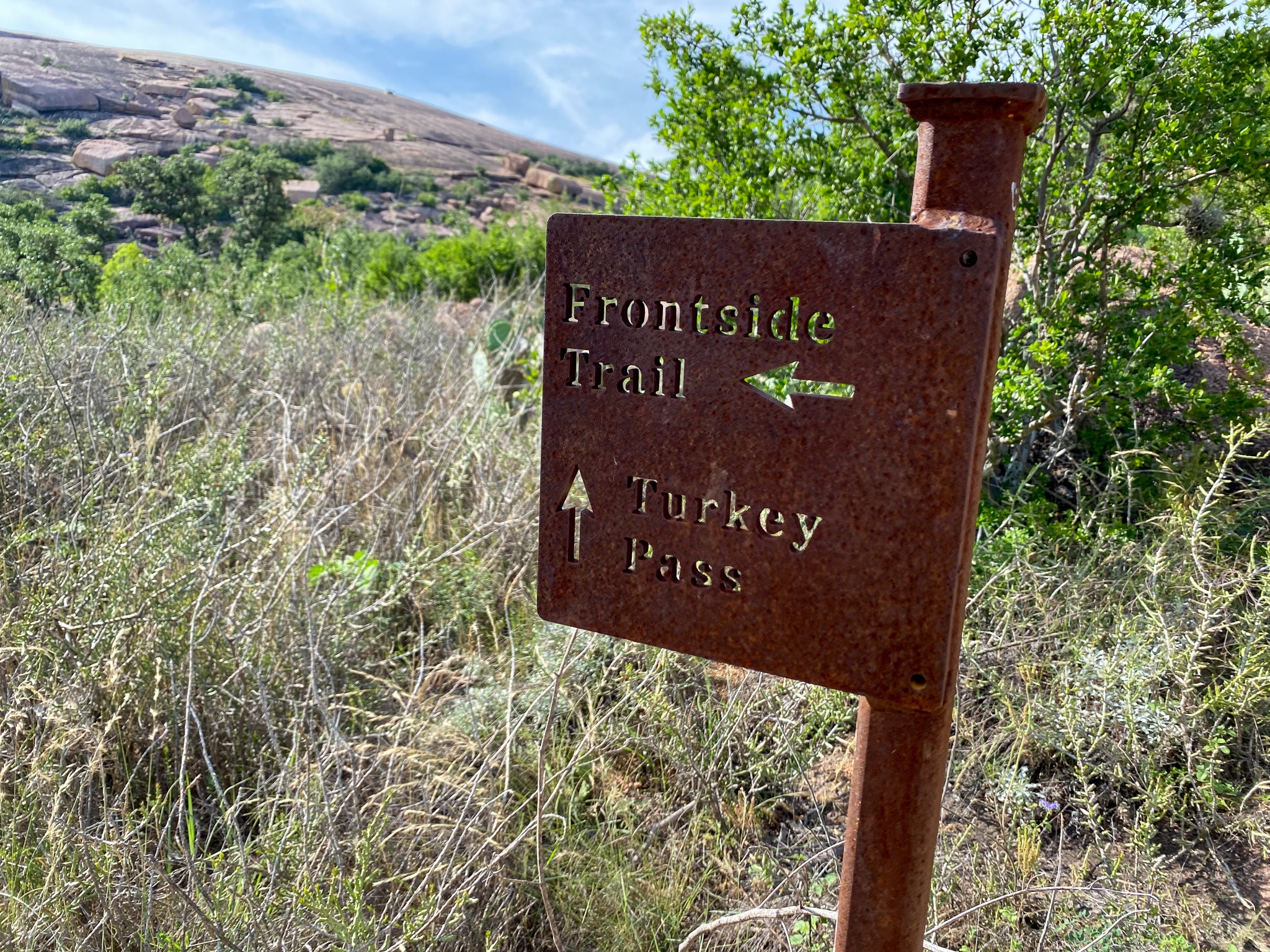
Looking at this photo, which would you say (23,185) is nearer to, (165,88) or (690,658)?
(165,88)

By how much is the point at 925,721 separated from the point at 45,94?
700 cm

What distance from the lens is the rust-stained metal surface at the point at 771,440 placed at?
0.84 m

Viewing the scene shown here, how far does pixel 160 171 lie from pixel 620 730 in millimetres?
6123

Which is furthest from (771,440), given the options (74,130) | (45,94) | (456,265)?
(456,265)

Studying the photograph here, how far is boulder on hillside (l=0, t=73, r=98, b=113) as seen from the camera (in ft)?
18.3

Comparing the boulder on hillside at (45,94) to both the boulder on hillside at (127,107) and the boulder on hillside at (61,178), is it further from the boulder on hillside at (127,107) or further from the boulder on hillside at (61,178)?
the boulder on hillside at (61,178)

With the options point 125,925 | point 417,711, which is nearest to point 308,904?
point 125,925

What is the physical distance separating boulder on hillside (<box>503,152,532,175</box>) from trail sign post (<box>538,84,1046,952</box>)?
47.0 ft

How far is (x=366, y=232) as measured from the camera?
8.52 m

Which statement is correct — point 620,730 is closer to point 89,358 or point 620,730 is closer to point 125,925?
point 125,925

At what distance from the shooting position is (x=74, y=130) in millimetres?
5895

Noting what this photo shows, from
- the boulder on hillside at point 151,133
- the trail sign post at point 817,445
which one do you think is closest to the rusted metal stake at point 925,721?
the trail sign post at point 817,445

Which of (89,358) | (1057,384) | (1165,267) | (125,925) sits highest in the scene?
(1165,267)

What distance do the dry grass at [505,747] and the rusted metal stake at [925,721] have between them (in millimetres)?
519
